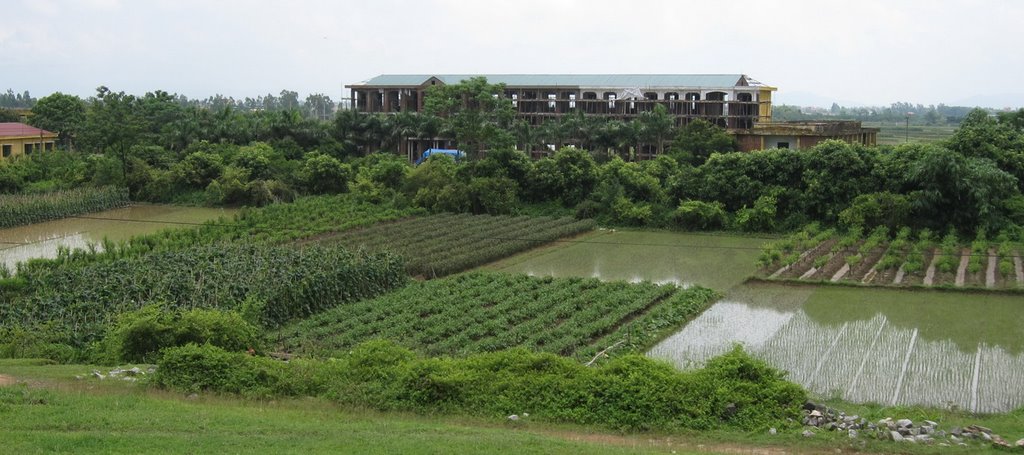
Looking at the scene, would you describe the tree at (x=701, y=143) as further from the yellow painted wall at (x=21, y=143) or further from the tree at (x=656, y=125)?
the yellow painted wall at (x=21, y=143)

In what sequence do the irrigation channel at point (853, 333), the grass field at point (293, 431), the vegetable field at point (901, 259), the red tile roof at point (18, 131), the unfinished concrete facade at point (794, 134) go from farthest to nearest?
the red tile roof at point (18, 131) → the unfinished concrete facade at point (794, 134) → the vegetable field at point (901, 259) → the irrigation channel at point (853, 333) → the grass field at point (293, 431)

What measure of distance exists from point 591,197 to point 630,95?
17.4 m

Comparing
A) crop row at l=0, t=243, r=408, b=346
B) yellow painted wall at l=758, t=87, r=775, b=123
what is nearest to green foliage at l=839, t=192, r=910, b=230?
crop row at l=0, t=243, r=408, b=346

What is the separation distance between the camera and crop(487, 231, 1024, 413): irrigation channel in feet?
51.2

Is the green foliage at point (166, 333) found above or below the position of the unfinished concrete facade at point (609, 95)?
below

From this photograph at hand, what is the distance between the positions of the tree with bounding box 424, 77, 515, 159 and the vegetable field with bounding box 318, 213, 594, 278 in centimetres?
758

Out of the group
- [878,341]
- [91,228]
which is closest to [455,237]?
[91,228]

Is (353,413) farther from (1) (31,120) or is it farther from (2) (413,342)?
(1) (31,120)

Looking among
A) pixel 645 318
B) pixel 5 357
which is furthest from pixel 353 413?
pixel 645 318

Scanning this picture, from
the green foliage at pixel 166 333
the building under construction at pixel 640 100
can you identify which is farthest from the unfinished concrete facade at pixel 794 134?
the green foliage at pixel 166 333

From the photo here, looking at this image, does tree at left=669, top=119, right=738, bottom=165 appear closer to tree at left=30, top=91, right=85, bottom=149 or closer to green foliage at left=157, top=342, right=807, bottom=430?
green foliage at left=157, top=342, right=807, bottom=430

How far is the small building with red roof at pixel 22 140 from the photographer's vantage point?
4822 centimetres

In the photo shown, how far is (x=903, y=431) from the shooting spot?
1198 centimetres

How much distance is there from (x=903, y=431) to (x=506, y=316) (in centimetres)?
951
